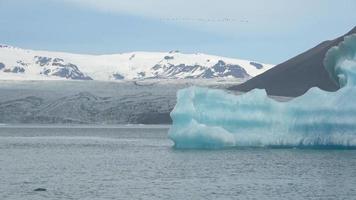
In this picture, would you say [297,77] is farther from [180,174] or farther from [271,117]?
[180,174]

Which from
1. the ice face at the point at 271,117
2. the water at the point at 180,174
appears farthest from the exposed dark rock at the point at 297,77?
the ice face at the point at 271,117

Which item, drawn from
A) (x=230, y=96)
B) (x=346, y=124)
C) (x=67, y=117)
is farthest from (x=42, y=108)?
(x=346, y=124)

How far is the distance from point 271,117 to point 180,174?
31.3ft

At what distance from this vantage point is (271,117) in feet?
159

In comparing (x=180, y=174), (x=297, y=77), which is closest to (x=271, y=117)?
(x=180, y=174)

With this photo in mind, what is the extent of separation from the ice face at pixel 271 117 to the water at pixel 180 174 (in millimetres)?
1149

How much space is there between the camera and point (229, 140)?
4950 centimetres

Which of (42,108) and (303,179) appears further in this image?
(42,108)

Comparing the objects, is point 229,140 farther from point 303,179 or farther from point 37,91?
point 37,91

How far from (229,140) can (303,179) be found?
37.4 ft

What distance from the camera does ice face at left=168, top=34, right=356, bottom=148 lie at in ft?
150

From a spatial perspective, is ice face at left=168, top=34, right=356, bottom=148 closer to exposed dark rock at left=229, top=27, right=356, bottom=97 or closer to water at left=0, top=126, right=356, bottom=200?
water at left=0, top=126, right=356, bottom=200

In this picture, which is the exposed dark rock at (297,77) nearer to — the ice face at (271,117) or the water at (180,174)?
the water at (180,174)

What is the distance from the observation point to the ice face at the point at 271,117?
45.8m
